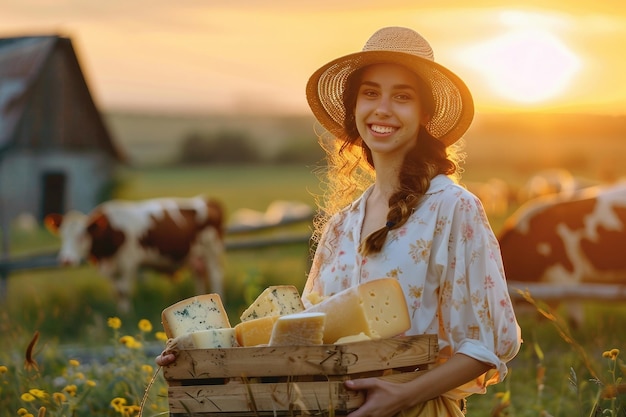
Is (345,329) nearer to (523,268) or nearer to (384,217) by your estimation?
(384,217)

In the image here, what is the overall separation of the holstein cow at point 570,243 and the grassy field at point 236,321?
1.73ft

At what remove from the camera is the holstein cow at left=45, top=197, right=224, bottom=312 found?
44.0 ft

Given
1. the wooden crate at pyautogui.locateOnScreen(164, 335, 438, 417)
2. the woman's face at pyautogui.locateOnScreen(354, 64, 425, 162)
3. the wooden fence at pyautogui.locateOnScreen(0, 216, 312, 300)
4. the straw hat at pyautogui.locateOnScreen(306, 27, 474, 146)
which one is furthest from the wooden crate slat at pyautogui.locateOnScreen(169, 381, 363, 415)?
the wooden fence at pyautogui.locateOnScreen(0, 216, 312, 300)

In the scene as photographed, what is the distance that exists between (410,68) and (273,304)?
911 mm

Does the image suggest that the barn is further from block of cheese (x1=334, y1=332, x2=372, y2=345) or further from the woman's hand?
block of cheese (x1=334, y1=332, x2=372, y2=345)

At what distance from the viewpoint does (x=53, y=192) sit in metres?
22.6

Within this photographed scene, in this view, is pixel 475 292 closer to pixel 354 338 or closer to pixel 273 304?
pixel 354 338

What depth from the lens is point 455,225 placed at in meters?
3.08

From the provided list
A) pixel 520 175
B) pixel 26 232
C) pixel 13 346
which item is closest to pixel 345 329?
pixel 13 346

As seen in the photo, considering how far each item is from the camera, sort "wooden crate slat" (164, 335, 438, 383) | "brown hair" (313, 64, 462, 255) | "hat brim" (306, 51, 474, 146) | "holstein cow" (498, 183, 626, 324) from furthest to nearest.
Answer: "holstein cow" (498, 183, 626, 324)
"hat brim" (306, 51, 474, 146)
"brown hair" (313, 64, 462, 255)
"wooden crate slat" (164, 335, 438, 383)

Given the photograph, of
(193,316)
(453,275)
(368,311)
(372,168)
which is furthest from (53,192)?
(368,311)

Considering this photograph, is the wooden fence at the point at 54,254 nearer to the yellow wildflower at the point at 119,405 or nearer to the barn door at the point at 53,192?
the barn door at the point at 53,192

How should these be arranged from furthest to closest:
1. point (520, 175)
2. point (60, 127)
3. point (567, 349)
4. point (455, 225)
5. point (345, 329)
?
point (520, 175) → point (60, 127) → point (567, 349) → point (455, 225) → point (345, 329)

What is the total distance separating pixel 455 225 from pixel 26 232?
943 inches
